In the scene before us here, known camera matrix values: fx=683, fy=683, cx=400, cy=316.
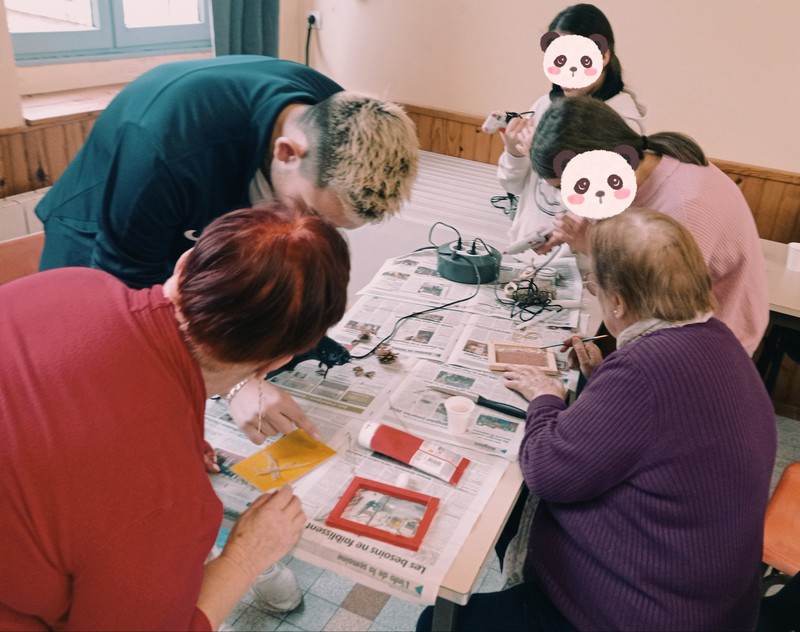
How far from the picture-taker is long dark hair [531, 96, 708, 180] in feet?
4.95

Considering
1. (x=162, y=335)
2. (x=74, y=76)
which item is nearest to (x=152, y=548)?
(x=162, y=335)

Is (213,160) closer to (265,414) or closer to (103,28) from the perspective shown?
(265,414)

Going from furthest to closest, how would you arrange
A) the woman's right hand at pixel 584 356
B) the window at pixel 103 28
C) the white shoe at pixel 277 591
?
the window at pixel 103 28
the white shoe at pixel 277 591
the woman's right hand at pixel 584 356

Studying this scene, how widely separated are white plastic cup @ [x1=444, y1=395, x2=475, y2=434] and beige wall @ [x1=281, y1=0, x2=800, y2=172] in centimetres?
173

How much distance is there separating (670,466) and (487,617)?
445mm

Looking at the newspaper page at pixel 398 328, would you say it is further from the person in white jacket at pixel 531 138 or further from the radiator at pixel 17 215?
the radiator at pixel 17 215

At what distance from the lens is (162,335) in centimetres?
84

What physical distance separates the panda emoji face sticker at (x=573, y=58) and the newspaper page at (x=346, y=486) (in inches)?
50.1

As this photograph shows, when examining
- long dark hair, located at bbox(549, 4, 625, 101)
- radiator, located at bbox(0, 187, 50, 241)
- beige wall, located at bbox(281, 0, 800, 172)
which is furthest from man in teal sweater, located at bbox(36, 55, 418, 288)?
beige wall, located at bbox(281, 0, 800, 172)

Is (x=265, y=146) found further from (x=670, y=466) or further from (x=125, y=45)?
(x=125, y=45)

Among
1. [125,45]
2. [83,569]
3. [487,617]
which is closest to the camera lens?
[83,569]

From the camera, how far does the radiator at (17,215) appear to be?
1.97 m

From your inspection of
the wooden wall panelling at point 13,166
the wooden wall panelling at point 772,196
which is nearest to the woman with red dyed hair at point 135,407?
the wooden wall panelling at point 13,166

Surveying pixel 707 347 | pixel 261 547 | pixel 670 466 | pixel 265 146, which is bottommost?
pixel 261 547
